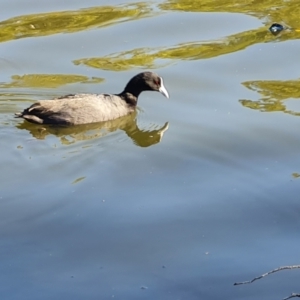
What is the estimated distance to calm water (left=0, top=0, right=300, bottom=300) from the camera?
5438 millimetres

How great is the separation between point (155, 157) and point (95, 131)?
3.55 ft

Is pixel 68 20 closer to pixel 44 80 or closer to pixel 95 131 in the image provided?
pixel 44 80

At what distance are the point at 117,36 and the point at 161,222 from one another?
5317 millimetres

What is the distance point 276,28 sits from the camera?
11.0 metres

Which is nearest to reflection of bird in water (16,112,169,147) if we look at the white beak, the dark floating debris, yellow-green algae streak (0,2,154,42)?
the white beak

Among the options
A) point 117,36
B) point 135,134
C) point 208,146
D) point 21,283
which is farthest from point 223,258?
point 117,36

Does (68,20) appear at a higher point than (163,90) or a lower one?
higher

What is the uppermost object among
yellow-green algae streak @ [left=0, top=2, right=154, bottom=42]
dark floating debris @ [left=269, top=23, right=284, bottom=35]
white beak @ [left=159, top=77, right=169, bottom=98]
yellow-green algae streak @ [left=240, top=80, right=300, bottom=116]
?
yellow-green algae streak @ [left=0, top=2, right=154, bottom=42]

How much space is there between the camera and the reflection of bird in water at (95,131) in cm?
811

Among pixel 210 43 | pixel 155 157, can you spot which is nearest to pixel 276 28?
pixel 210 43

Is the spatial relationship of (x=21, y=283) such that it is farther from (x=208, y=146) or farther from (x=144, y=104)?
(x=144, y=104)

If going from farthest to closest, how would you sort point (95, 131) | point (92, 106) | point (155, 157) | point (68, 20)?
1. point (68, 20)
2. point (92, 106)
3. point (95, 131)
4. point (155, 157)

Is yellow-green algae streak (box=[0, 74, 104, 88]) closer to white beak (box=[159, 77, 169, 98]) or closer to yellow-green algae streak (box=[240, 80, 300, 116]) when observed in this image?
white beak (box=[159, 77, 169, 98])

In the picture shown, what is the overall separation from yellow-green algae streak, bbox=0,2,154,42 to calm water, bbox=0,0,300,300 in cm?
3
